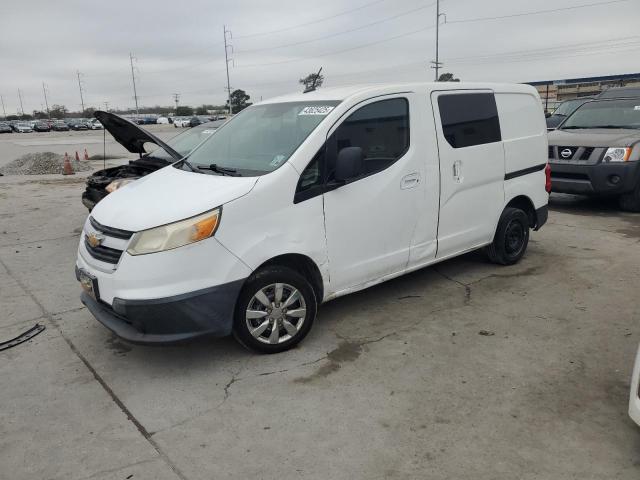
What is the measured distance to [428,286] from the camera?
211 inches

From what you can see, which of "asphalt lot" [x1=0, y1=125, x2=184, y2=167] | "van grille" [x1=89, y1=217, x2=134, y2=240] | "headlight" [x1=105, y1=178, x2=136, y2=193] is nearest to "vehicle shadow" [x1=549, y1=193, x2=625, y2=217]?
"headlight" [x1=105, y1=178, x2=136, y2=193]

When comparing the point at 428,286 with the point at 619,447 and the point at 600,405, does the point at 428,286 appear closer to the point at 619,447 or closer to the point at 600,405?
the point at 600,405

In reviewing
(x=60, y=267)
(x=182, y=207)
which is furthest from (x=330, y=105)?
(x=60, y=267)

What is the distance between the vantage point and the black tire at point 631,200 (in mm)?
8663

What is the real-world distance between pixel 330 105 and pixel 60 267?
406cm

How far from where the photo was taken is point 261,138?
441cm

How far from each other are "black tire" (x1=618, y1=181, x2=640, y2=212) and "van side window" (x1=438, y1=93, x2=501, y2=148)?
4688 mm

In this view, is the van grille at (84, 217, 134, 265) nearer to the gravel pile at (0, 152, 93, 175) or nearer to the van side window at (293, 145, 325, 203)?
the van side window at (293, 145, 325, 203)

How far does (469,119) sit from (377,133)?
1.22 metres

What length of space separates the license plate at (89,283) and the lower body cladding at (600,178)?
7.72 meters

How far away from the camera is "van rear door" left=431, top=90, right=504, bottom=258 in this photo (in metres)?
4.81

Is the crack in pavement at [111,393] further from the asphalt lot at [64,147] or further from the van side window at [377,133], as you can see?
the asphalt lot at [64,147]

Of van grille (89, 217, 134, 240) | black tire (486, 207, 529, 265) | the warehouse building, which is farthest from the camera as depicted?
the warehouse building

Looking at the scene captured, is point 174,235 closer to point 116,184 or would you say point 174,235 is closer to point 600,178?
point 116,184
